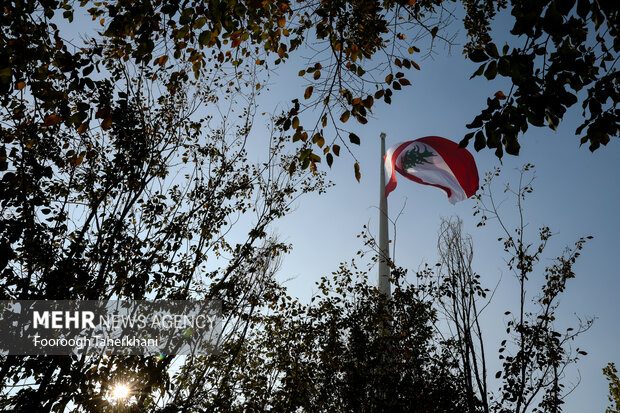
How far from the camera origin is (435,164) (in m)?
17.0

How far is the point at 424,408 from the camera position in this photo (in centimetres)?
1148

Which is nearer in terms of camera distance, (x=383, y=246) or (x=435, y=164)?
(x=435, y=164)

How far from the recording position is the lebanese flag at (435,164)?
1520 cm

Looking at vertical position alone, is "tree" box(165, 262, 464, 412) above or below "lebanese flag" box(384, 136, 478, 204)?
below

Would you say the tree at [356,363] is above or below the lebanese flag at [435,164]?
below

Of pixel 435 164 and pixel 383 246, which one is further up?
pixel 435 164

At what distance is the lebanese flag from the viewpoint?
15203 mm

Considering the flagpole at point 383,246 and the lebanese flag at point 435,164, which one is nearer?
the lebanese flag at point 435,164

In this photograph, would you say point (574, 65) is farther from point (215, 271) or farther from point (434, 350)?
point (434, 350)

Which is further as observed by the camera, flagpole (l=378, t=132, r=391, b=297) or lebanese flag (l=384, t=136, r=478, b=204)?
flagpole (l=378, t=132, r=391, b=297)

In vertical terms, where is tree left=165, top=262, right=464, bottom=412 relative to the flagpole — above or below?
below

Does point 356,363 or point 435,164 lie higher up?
point 435,164

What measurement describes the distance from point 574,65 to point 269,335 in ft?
40.0

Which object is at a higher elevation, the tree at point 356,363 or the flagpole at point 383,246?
the flagpole at point 383,246
